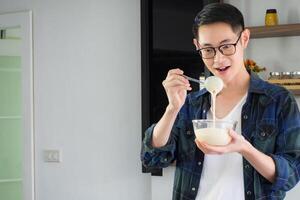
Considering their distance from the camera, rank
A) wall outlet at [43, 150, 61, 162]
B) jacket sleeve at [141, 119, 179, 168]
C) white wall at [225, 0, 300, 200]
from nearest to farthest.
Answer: jacket sleeve at [141, 119, 179, 168], white wall at [225, 0, 300, 200], wall outlet at [43, 150, 61, 162]

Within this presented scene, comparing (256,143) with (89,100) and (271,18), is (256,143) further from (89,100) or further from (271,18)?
(89,100)

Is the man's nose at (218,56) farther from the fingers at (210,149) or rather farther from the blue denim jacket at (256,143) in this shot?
the fingers at (210,149)

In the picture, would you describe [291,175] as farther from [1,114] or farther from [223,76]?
[1,114]

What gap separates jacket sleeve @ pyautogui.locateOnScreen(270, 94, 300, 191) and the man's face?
177 mm

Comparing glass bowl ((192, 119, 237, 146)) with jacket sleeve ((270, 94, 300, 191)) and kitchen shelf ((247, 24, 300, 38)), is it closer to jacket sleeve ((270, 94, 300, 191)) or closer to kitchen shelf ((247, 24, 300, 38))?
jacket sleeve ((270, 94, 300, 191))

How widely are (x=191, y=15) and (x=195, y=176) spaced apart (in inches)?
Result: 62.0

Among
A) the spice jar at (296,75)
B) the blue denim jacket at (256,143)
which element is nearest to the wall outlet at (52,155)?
the spice jar at (296,75)

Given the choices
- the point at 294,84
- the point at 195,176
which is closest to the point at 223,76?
the point at 195,176

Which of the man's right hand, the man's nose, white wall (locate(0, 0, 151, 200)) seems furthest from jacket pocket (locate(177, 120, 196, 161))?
white wall (locate(0, 0, 151, 200))

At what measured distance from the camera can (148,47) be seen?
286cm

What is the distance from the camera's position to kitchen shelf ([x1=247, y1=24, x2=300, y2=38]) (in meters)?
2.34

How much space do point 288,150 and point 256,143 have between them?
0.29 ft

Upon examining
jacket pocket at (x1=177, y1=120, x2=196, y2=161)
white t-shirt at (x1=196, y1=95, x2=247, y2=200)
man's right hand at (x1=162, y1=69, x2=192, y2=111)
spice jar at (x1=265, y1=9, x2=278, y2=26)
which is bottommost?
white t-shirt at (x1=196, y1=95, x2=247, y2=200)

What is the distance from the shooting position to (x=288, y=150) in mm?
1223
